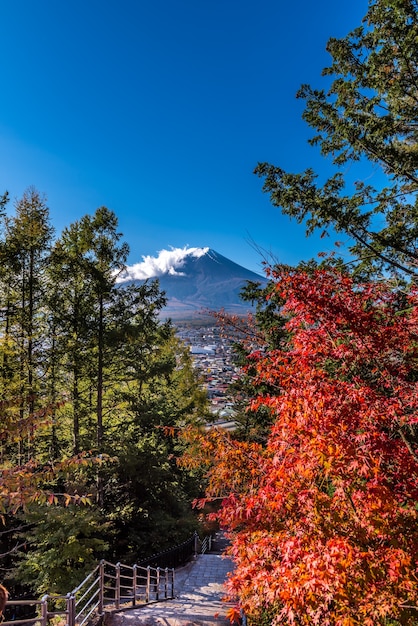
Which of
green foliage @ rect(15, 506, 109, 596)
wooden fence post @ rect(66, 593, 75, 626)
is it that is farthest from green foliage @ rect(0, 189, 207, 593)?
wooden fence post @ rect(66, 593, 75, 626)

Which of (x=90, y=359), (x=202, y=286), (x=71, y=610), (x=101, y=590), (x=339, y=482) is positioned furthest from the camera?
(x=202, y=286)

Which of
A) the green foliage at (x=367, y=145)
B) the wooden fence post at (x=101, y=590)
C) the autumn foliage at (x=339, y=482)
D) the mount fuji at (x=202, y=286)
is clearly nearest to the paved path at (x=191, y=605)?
the wooden fence post at (x=101, y=590)

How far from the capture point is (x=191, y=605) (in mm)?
7625

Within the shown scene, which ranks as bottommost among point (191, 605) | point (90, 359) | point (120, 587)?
point (191, 605)

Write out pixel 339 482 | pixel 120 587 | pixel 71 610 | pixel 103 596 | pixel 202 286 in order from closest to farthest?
pixel 339 482 → pixel 71 610 → pixel 120 587 → pixel 103 596 → pixel 202 286

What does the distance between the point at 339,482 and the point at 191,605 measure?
6581 millimetres

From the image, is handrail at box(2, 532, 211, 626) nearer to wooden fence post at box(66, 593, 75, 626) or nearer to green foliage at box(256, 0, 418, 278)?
wooden fence post at box(66, 593, 75, 626)

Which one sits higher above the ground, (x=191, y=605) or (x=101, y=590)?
(x=101, y=590)

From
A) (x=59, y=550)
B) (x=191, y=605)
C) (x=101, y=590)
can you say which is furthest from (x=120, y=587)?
(x=191, y=605)

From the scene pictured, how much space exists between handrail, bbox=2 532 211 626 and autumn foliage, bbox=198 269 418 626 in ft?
9.50

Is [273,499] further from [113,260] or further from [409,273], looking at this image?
[113,260]

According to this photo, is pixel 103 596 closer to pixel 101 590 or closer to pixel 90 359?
pixel 101 590

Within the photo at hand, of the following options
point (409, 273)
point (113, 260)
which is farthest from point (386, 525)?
point (113, 260)

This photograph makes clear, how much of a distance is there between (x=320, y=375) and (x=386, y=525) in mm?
1857
